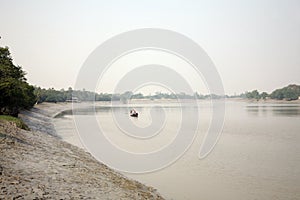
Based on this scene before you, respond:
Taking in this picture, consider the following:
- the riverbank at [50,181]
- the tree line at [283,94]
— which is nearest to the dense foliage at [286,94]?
the tree line at [283,94]

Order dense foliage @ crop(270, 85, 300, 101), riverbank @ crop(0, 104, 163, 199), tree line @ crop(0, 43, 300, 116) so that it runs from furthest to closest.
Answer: dense foliage @ crop(270, 85, 300, 101) → tree line @ crop(0, 43, 300, 116) → riverbank @ crop(0, 104, 163, 199)

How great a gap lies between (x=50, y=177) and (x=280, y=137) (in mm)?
26826

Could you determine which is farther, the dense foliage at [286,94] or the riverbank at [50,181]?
the dense foliage at [286,94]

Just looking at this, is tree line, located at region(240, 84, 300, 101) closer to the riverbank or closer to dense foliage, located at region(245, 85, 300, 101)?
dense foliage, located at region(245, 85, 300, 101)

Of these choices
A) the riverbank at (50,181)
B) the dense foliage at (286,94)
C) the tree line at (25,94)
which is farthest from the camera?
the dense foliage at (286,94)

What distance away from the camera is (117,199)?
9477mm

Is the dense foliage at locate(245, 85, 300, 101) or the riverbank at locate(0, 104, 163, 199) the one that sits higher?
the dense foliage at locate(245, 85, 300, 101)

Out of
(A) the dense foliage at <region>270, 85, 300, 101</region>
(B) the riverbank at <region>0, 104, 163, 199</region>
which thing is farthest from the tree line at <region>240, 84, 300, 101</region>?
(B) the riverbank at <region>0, 104, 163, 199</region>

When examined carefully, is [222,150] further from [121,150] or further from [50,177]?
[50,177]

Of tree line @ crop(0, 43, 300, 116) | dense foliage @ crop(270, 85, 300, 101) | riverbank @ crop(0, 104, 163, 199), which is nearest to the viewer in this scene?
riverbank @ crop(0, 104, 163, 199)

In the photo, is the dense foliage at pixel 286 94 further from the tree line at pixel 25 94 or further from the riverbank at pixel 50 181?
the riverbank at pixel 50 181

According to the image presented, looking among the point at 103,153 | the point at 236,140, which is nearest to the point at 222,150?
the point at 236,140

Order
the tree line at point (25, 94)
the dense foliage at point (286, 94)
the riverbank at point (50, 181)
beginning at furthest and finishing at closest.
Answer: the dense foliage at point (286, 94) < the tree line at point (25, 94) < the riverbank at point (50, 181)

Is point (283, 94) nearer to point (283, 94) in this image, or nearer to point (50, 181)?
point (283, 94)
